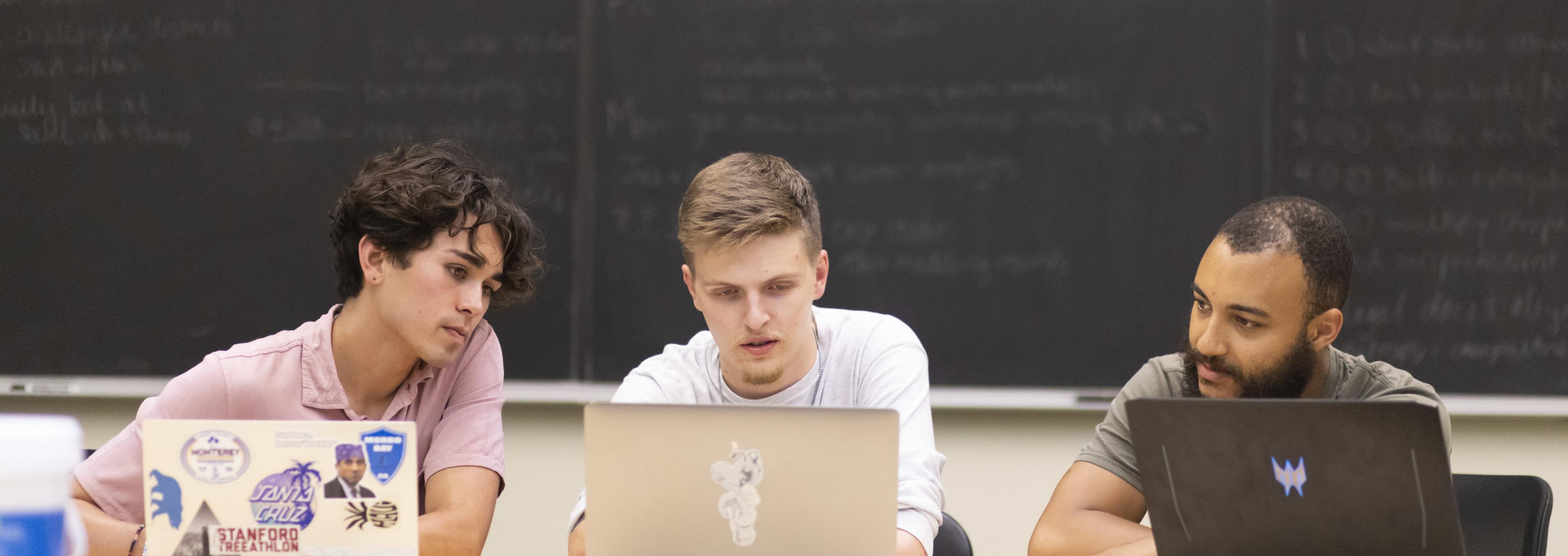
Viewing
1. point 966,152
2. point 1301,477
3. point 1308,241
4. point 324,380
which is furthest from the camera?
point 966,152

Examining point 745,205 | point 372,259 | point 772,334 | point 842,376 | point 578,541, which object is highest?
point 745,205

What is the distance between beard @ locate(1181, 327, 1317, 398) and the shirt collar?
4.38 feet

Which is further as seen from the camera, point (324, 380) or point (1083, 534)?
point (324, 380)

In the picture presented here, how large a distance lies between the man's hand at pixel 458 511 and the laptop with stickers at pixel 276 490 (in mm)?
341

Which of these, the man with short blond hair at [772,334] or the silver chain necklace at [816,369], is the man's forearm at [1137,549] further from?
the silver chain necklace at [816,369]

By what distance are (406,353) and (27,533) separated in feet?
3.97

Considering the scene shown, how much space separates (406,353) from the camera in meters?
1.95

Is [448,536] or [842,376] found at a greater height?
[842,376]

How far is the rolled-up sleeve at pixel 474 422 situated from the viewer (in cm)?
187

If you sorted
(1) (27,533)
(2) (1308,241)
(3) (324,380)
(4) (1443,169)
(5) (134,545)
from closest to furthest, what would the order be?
(1) (27,533), (5) (134,545), (2) (1308,241), (3) (324,380), (4) (1443,169)

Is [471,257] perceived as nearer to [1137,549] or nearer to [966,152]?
[1137,549]

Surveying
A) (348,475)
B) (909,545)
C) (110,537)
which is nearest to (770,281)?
(909,545)

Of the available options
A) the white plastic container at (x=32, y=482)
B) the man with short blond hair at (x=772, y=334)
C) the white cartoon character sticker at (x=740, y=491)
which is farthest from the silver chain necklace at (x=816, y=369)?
the white plastic container at (x=32, y=482)

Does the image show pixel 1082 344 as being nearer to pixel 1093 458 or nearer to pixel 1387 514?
pixel 1093 458
